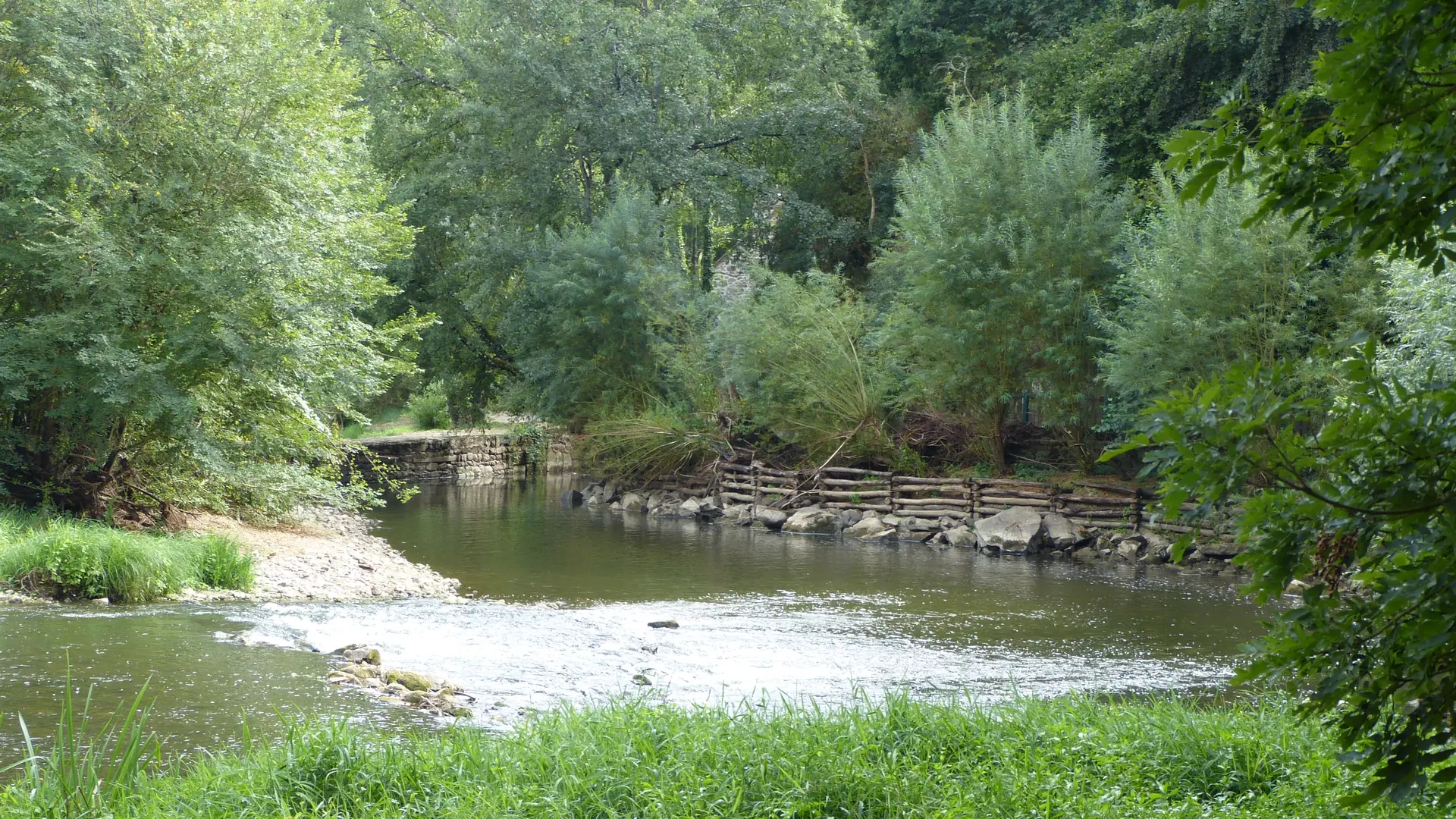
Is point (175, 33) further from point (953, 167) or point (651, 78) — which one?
point (651, 78)

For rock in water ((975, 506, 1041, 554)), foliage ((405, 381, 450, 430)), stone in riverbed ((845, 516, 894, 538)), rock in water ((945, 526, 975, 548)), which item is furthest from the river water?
foliage ((405, 381, 450, 430))

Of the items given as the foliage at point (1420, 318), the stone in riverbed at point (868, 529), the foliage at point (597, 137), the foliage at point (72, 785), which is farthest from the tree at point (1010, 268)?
the foliage at point (72, 785)

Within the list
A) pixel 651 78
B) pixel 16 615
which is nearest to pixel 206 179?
pixel 16 615

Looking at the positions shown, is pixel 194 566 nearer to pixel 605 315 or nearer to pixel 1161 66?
pixel 605 315

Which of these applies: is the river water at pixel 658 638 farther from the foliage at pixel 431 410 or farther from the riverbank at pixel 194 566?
the foliage at pixel 431 410

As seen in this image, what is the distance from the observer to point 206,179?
1277 centimetres

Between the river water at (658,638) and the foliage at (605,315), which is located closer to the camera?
the river water at (658,638)

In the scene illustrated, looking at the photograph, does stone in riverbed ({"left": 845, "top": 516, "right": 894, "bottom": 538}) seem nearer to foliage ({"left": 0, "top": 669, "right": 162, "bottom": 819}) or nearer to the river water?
the river water

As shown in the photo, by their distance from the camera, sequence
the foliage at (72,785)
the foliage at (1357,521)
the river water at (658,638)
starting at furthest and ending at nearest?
the river water at (658,638) → the foliage at (72,785) → the foliage at (1357,521)

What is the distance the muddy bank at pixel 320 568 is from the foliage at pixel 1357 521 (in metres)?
10.5

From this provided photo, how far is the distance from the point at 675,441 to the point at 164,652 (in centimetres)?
1552

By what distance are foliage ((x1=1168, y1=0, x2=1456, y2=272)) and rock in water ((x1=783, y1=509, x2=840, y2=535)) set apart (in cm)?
1732

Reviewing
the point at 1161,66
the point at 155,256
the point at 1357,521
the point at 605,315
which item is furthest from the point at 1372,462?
the point at 605,315

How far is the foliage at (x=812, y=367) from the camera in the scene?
2058 cm
